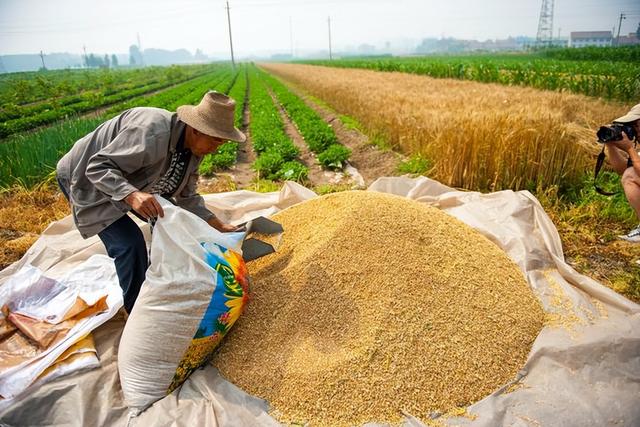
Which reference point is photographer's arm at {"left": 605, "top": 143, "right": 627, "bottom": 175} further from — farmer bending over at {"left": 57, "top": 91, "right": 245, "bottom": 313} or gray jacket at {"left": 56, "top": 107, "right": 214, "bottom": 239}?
gray jacket at {"left": 56, "top": 107, "right": 214, "bottom": 239}

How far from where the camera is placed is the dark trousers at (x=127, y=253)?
82.4 inches

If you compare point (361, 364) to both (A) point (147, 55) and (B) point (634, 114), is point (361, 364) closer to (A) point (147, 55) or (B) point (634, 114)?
(B) point (634, 114)

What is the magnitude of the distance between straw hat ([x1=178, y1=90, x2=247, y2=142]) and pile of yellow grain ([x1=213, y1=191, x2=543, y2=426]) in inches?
34.0

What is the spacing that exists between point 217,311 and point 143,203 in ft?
1.99

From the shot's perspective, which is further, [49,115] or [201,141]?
[49,115]

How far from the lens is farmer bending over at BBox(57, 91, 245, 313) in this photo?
1.84 m

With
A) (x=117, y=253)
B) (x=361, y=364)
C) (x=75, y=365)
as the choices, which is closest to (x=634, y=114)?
(x=361, y=364)

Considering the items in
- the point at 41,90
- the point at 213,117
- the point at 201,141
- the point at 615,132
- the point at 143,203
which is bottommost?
the point at 143,203

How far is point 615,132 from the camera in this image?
113 inches

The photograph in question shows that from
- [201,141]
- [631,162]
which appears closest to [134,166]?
[201,141]

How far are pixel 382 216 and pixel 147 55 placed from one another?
709 ft

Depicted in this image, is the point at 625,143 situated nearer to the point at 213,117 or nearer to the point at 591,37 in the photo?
the point at 213,117

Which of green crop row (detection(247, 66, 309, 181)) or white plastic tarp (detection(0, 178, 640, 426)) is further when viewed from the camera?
green crop row (detection(247, 66, 309, 181))

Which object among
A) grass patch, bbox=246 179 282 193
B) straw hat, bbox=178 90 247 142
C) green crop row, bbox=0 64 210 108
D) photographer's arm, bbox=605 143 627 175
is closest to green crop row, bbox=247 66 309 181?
grass patch, bbox=246 179 282 193
